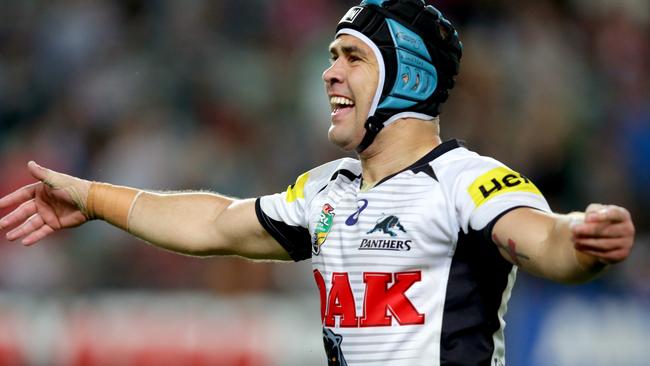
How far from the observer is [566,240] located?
4.35 metres

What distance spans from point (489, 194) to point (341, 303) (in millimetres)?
866

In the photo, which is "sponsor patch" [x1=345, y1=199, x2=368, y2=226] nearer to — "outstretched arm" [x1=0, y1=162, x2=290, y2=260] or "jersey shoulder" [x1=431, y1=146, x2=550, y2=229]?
"jersey shoulder" [x1=431, y1=146, x2=550, y2=229]

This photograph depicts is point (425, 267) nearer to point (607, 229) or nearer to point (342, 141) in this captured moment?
point (342, 141)

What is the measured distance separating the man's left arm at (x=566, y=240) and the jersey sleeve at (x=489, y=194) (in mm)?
63

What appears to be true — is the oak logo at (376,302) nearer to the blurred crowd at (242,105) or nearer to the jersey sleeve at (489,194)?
the jersey sleeve at (489,194)

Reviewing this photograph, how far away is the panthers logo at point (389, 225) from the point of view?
5.09 metres

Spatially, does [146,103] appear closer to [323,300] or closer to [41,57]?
[41,57]

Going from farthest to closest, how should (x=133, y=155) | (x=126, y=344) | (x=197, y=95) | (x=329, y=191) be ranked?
(x=197, y=95)
(x=133, y=155)
(x=126, y=344)
(x=329, y=191)

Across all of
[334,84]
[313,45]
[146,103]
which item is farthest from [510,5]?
[334,84]

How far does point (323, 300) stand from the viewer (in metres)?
5.40

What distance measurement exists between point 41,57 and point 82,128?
1.43 metres

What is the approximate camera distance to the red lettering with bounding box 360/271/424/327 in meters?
5.01

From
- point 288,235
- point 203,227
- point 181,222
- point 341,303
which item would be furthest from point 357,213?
point 181,222

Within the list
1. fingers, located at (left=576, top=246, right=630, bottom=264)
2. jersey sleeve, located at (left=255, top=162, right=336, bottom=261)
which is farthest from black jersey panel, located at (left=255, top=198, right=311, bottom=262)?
fingers, located at (left=576, top=246, right=630, bottom=264)
